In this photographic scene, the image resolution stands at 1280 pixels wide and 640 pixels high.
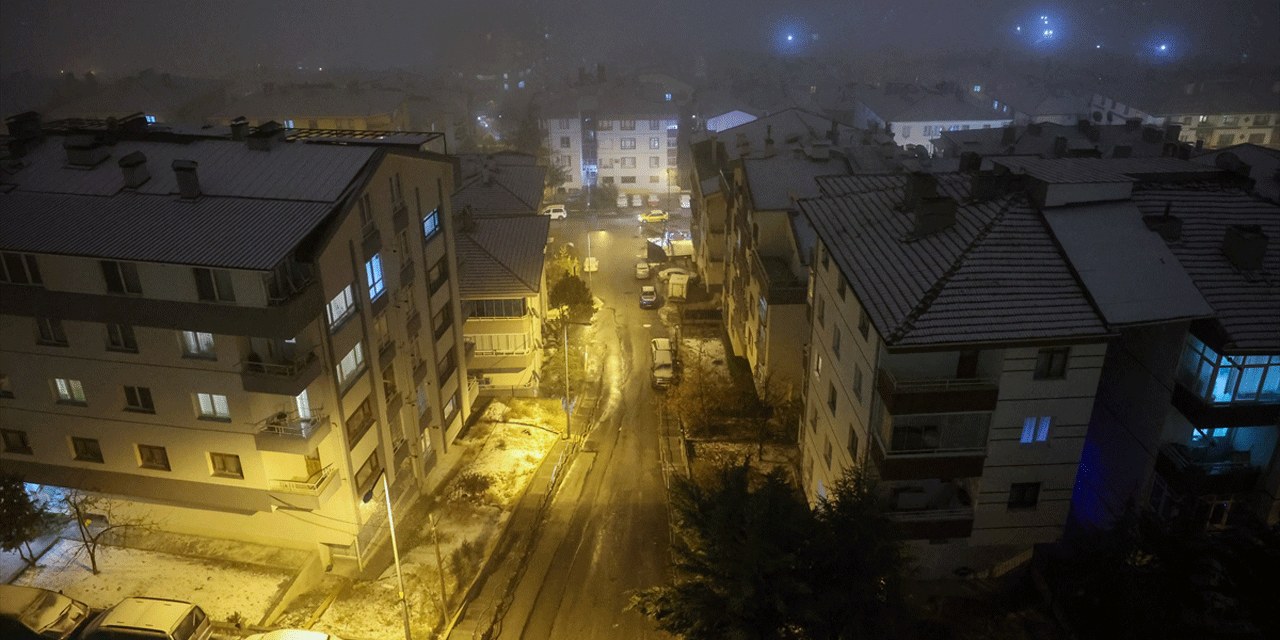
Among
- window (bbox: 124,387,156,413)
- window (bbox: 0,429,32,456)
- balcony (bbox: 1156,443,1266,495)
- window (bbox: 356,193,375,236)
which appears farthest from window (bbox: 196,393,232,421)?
balcony (bbox: 1156,443,1266,495)

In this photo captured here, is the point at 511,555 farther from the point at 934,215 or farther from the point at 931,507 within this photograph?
the point at 934,215

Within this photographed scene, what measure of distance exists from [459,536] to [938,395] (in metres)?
20.5

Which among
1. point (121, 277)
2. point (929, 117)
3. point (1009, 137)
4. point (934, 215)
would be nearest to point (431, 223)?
point (121, 277)

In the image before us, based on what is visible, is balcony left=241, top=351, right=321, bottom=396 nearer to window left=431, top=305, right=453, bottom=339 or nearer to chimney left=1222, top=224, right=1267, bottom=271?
window left=431, top=305, right=453, bottom=339

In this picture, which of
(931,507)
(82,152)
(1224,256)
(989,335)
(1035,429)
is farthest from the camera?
(82,152)

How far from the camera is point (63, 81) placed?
99.6 metres

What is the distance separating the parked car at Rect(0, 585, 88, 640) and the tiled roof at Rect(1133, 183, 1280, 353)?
124 feet

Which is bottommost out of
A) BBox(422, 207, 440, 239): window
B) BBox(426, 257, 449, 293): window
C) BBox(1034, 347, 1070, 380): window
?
BBox(426, 257, 449, 293): window

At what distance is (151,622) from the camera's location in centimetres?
2533

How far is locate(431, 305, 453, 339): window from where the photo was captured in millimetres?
36188

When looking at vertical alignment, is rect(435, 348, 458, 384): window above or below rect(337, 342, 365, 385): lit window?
below

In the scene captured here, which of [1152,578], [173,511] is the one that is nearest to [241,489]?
[173,511]

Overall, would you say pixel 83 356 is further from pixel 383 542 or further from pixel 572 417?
pixel 572 417

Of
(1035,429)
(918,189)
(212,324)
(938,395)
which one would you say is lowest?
(1035,429)
